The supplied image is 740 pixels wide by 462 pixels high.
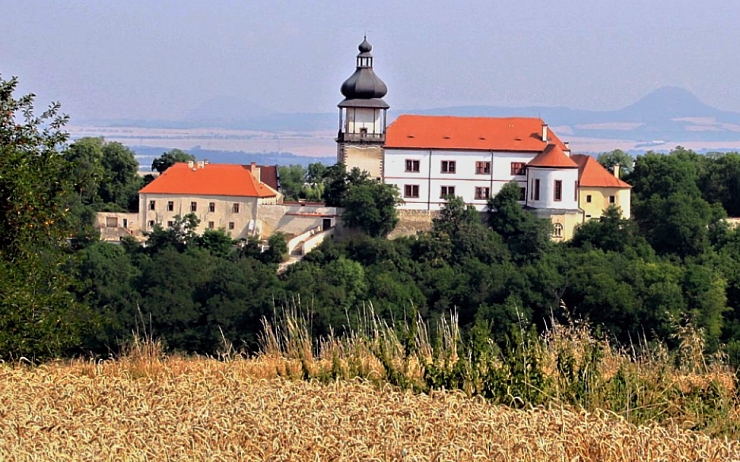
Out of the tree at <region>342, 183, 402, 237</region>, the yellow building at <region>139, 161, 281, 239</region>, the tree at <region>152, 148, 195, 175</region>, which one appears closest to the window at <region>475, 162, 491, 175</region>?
the tree at <region>342, 183, 402, 237</region>

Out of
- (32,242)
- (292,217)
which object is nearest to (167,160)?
(292,217)

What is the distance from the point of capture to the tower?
152 ft

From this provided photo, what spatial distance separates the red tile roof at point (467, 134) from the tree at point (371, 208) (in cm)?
206

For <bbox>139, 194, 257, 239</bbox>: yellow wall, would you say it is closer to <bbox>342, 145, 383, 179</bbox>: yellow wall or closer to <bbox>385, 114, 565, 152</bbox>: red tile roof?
<bbox>342, 145, 383, 179</bbox>: yellow wall

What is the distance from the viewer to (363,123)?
46938 millimetres

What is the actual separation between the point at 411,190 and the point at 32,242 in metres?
36.4

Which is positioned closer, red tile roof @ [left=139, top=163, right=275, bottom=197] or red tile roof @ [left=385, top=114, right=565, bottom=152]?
red tile roof @ [left=385, top=114, right=565, bottom=152]

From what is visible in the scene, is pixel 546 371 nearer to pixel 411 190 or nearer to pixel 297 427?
pixel 297 427

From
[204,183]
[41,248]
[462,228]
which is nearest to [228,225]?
[204,183]

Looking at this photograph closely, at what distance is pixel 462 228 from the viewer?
145 ft

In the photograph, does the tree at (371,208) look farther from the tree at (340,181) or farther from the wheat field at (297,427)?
the wheat field at (297,427)

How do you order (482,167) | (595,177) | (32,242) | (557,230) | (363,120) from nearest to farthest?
(32,242), (557,230), (482,167), (363,120), (595,177)

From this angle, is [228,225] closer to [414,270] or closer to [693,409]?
[414,270]

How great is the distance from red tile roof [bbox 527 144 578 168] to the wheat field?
124 ft
